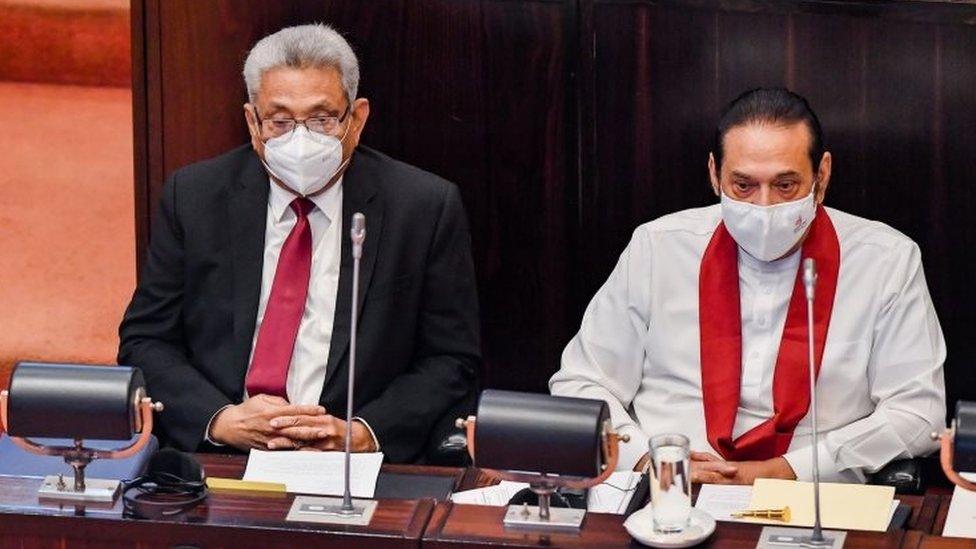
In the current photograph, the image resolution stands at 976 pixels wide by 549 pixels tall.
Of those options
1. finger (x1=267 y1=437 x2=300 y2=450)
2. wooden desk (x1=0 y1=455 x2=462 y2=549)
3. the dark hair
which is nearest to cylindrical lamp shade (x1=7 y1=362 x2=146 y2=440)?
wooden desk (x1=0 y1=455 x2=462 y2=549)

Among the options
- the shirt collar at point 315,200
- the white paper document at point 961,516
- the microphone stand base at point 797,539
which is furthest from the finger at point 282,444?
the white paper document at point 961,516

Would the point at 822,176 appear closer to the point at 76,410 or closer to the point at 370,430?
the point at 370,430

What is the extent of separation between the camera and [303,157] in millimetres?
3740

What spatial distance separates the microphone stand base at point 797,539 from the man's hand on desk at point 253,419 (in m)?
1.03

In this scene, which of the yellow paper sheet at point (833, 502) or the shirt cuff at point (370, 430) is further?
the shirt cuff at point (370, 430)

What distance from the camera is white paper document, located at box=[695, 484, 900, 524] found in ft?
9.91

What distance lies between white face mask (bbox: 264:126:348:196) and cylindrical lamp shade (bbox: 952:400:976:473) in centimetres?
140

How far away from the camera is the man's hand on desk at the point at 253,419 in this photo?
3.62 metres

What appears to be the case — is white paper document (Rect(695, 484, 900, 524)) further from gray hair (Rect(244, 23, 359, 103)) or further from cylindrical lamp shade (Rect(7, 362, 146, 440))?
gray hair (Rect(244, 23, 359, 103))

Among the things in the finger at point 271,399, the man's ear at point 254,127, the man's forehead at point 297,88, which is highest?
the man's forehead at point 297,88

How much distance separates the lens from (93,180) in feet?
20.4

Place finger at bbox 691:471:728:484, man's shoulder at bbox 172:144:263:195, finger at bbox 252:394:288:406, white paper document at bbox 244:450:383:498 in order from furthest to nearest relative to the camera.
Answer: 1. man's shoulder at bbox 172:144:263:195
2. finger at bbox 252:394:288:406
3. finger at bbox 691:471:728:484
4. white paper document at bbox 244:450:383:498

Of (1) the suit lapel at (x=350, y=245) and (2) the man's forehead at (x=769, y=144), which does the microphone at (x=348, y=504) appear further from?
(2) the man's forehead at (x=769, y=144)

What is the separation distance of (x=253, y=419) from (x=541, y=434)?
36.0 inches
